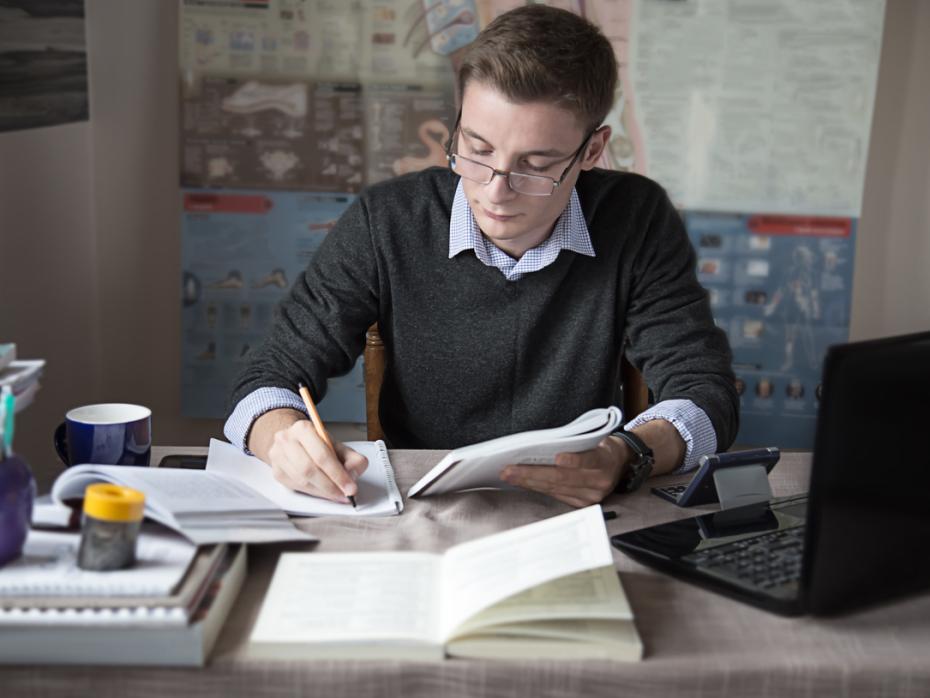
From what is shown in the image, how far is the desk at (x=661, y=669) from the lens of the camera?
806mm

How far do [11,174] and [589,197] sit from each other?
138cm

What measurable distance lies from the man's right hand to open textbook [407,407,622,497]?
0.08 meters

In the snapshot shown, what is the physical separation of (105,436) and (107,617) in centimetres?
42

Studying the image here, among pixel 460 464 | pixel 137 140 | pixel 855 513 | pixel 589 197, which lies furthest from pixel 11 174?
pixel 855 513

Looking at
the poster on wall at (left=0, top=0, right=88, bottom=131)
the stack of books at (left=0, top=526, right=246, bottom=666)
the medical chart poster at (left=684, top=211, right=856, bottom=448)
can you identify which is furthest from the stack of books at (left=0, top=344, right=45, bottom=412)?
the medical chart poster at (left=684, top=211, right=856, bottom=448)

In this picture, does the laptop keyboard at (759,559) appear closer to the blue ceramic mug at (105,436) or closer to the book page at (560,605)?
the book page at (560,605)

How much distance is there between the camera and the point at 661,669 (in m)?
0.83

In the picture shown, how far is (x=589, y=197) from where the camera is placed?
5.74 feet

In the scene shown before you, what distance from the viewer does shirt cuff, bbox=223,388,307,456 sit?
138 centimetres

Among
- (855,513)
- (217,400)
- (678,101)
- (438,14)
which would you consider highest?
(438,14)

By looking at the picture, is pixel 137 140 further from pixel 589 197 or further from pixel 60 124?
pixel 589 197

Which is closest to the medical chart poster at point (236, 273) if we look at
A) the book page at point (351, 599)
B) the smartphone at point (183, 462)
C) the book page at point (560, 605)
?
the smartphone at point (183, 462)

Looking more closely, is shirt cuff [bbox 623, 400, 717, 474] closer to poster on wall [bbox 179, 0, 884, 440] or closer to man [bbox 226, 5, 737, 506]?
man [bbox 226, 5, 737, 506]

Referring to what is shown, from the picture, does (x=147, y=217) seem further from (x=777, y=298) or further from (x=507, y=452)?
(x=507, y=452)
